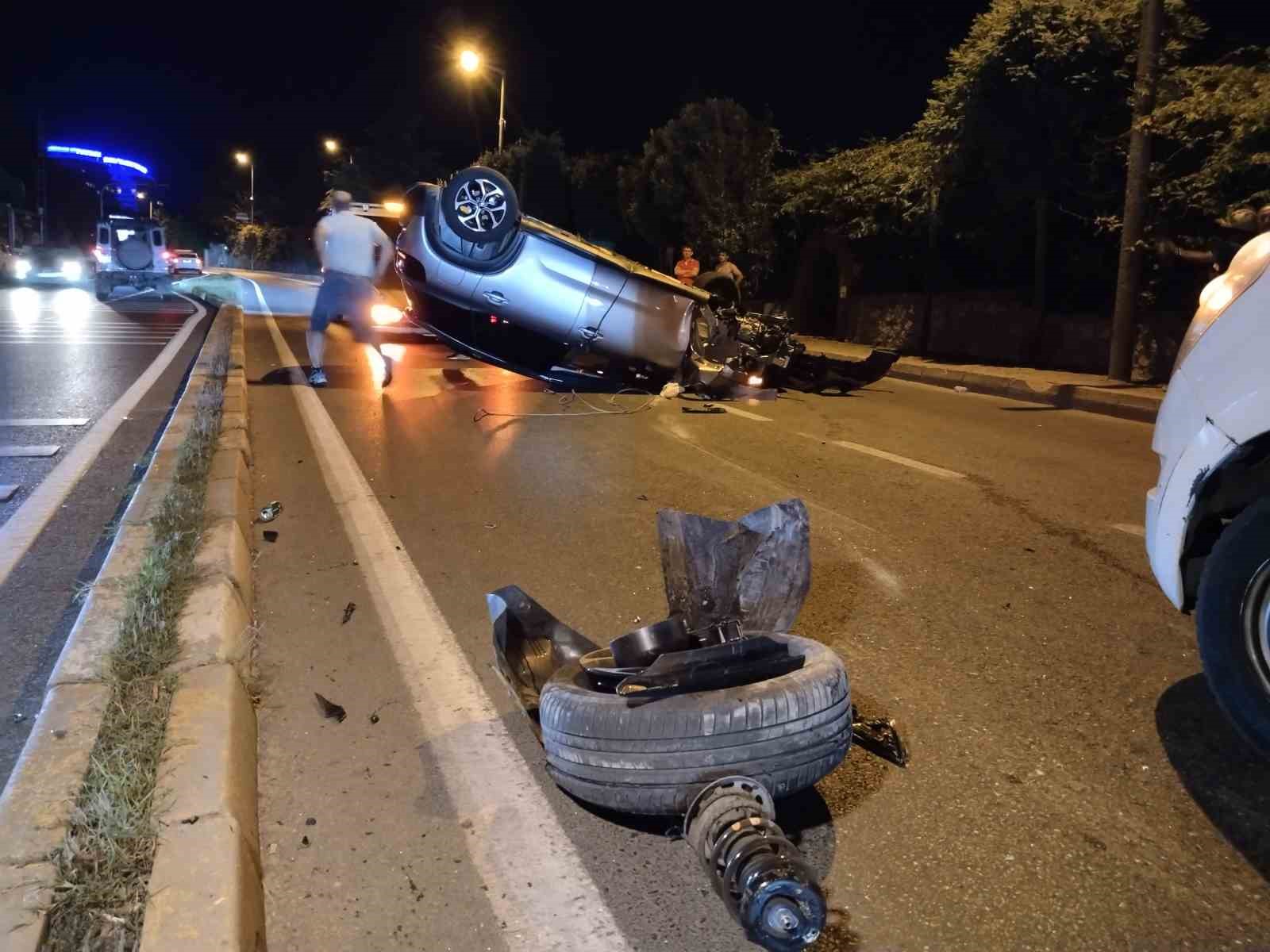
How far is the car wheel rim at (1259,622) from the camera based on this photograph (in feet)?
9.64

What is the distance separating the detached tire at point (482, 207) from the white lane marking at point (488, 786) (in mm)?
4986

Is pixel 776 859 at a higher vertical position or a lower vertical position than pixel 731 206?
lower

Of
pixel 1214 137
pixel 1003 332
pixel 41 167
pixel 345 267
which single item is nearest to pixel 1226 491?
pixel 345 267

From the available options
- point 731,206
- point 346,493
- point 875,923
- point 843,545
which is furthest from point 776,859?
point 731,206

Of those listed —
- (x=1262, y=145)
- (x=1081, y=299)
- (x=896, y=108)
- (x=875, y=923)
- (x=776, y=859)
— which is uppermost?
(x=896, y=108)

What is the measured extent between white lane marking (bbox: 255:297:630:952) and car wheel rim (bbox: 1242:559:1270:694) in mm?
1987

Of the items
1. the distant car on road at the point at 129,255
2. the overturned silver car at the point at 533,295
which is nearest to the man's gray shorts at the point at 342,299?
the overturned silver car at the point at 533,295

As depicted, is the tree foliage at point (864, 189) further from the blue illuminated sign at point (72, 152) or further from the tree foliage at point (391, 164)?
the blue illuminated sign at point (72, 152)

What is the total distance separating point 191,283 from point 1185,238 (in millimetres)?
39328

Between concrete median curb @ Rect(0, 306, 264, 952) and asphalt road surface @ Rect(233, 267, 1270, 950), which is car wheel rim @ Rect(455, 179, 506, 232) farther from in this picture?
concrete median curb @ Rect(0, 306, 264, 952)

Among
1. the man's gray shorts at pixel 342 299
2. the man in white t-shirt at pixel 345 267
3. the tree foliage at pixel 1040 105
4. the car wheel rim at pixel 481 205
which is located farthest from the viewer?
the tree foliage at pixel 1040 105

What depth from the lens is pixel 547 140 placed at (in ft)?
117

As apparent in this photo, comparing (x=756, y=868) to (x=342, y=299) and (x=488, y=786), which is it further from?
(x=342, y=299)

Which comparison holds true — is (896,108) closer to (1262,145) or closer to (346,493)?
(1262,145)
